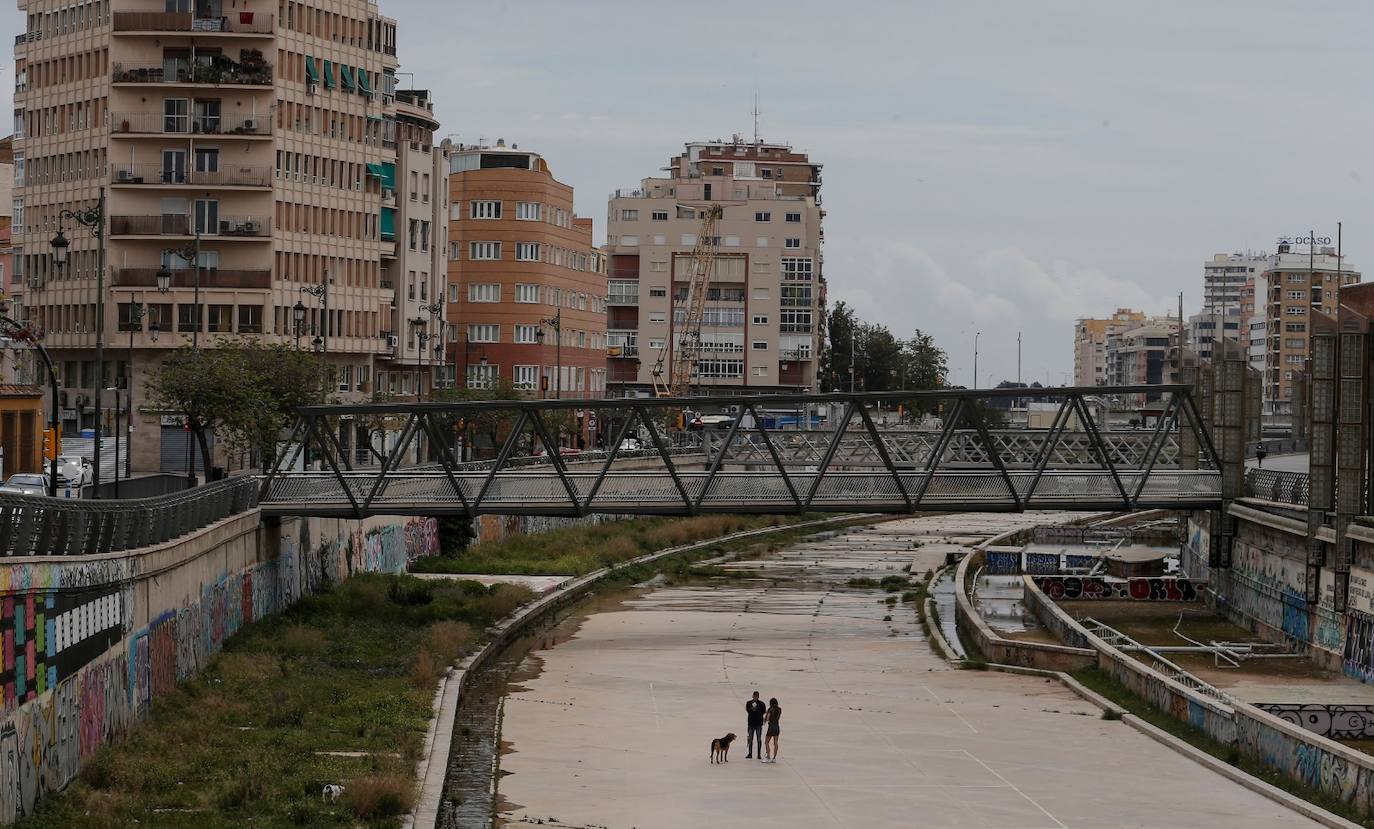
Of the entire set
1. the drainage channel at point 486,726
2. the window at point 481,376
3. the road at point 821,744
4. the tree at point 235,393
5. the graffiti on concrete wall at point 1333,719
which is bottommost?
the drainage channel at point 486,726

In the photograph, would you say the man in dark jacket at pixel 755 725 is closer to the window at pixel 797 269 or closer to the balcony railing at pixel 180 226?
the balcony railing at pixel 180 226

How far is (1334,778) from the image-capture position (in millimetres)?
33031

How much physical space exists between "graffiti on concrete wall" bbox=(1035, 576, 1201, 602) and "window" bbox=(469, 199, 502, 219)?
59.3 meters

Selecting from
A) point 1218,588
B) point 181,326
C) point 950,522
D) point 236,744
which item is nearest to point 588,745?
point 236,744

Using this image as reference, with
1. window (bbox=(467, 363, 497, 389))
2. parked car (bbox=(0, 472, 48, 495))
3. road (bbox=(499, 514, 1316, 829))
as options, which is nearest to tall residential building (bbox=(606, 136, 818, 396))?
window (bbox=(467, 363, 497, 389))

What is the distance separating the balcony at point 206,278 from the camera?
86.1 m

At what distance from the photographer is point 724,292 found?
17150 centimetres

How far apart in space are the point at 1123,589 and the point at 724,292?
342 feet

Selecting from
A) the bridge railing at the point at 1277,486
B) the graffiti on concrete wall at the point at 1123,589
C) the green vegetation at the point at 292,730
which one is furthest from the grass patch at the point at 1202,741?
the graffiti on concrete wall at the point at 1123,589

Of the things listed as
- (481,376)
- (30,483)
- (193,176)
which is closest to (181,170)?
(193,176)

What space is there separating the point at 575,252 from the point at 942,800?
97.8 metres

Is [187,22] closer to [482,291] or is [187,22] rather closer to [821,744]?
[482,291]

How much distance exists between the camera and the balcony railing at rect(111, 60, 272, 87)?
85812 mm

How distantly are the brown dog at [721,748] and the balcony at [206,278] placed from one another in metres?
53.6
